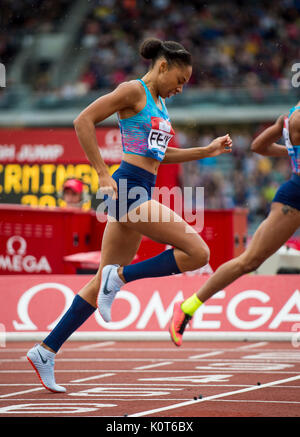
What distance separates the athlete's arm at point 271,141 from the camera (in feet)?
22.0

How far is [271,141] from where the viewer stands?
22.5ft

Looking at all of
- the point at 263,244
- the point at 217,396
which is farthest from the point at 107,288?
the point at 263,244

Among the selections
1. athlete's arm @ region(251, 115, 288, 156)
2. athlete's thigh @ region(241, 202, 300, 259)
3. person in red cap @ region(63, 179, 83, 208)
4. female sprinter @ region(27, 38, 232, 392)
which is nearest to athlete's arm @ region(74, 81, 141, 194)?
female sprinter @ region(27, 38, 232, 392)

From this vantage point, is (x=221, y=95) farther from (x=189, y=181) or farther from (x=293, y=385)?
(x=293, y=385)

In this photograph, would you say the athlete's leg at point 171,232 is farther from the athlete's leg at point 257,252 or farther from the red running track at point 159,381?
the red running track at point 159,381

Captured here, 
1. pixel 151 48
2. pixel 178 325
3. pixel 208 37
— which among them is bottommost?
pixel 178 325

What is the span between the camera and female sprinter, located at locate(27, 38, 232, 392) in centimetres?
550

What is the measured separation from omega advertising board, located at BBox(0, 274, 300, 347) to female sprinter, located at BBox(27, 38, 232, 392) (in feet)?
12.3

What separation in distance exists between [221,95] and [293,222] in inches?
824

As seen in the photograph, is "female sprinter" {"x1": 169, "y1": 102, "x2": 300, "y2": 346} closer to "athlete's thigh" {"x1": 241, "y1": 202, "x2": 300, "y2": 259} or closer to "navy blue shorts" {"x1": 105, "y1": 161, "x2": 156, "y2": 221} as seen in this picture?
"athlete's thigh" {"x1": 241, "y1": 202, "x2": 300, "y2": 259}

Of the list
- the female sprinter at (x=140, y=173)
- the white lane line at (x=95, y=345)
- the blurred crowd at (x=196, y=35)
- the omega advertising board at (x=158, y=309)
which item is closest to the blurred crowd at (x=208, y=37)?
the blurred crowd at (x=196, y=35)

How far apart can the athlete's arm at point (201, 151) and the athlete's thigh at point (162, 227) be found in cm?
73

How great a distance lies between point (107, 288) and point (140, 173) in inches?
33.3

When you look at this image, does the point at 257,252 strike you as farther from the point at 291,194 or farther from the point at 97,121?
the point at 97,121
